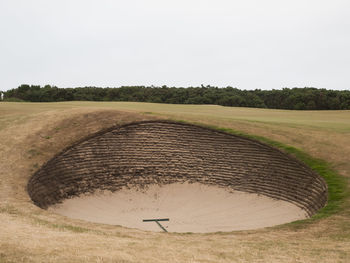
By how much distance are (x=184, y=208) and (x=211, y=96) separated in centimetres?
5068

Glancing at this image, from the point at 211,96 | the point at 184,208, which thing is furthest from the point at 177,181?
the point at 211,96

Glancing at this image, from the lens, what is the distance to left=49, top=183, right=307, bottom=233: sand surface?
1605cm

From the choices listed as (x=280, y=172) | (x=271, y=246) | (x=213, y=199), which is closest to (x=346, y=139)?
(x=280, y=172)

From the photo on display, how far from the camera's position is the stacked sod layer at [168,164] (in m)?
17.8

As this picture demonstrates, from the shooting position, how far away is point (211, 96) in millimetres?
67688

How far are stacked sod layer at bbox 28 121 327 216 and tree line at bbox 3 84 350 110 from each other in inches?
1751

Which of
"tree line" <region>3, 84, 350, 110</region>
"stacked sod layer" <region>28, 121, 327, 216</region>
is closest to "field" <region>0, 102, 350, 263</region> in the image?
"stacked sod layer" <region>28, 121, 327, 216</region>

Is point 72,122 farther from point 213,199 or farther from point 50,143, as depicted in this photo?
point 213,199

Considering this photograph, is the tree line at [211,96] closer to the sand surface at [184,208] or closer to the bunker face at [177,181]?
Answer: the bunker face at [177,181]

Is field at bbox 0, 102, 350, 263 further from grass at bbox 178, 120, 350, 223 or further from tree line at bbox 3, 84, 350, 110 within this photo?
tree line at bbox 3, 84, 350, 110

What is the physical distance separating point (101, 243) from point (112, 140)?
13796 mm

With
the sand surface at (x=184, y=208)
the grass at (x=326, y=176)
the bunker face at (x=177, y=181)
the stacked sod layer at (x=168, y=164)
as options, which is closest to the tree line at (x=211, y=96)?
the stacked sod layer at (x=168, y=164)

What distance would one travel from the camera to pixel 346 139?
61.2 ft

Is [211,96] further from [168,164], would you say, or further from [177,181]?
[177,181]
